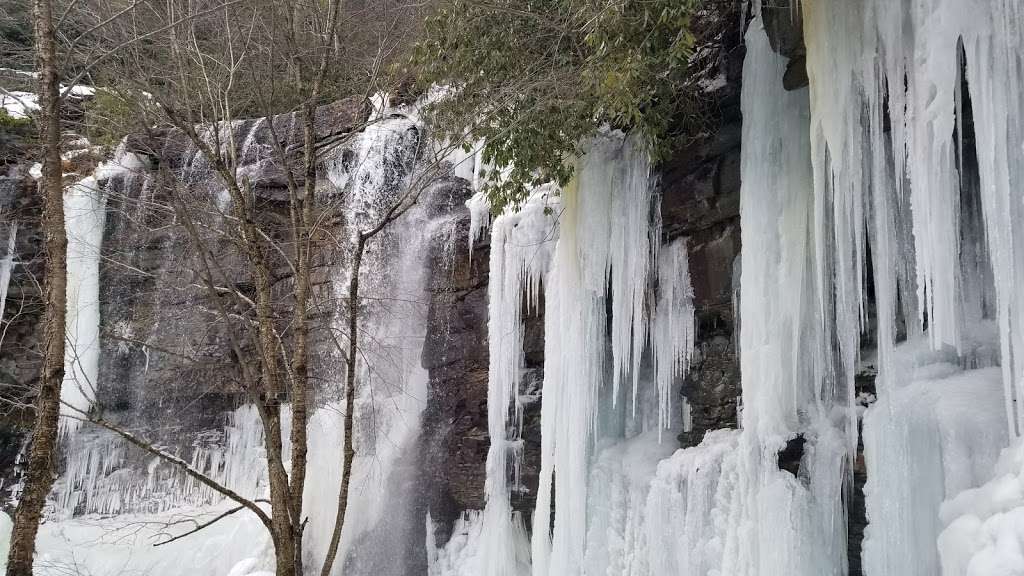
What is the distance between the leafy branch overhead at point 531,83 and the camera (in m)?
5.70

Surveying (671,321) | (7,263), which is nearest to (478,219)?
(671,321)

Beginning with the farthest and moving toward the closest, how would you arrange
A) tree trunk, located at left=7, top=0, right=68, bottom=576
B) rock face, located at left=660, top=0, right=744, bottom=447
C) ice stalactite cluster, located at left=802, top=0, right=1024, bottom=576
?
rock face, located at left=660, top=0, right=744, bottom=447 < ice stalactite cluster, located at left=802, top=0, right=1024, bottom=576 < tree trunk, located at left=7, top=0, right=68, bottom=576

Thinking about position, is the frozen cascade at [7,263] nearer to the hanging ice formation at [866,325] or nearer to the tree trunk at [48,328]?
the tree trunk at [48,328]

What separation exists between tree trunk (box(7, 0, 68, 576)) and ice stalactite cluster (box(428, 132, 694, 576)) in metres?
3.88

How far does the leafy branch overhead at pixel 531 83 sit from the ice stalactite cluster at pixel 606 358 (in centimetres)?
60

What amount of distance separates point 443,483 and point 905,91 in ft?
21.4

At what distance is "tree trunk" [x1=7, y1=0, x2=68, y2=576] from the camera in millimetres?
3516

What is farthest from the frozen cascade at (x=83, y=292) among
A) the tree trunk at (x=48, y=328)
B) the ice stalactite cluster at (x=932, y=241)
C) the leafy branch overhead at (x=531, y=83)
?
the ice stalactite cluster at (x=932, y=241)

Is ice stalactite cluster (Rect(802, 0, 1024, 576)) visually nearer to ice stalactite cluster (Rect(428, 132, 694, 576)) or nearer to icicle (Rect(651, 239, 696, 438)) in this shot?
icicle (Rect(651, 239, 696, 438))

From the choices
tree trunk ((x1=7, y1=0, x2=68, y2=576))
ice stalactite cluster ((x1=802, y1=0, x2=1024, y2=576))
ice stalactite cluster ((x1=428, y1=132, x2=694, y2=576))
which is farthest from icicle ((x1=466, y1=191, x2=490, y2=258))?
tree trunk ((x1=7, y1=0, x2=68, y2=576))

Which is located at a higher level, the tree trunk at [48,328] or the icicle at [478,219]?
the icicle at [478,219]

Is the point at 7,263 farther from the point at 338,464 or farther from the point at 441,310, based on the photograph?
the point at 441,310

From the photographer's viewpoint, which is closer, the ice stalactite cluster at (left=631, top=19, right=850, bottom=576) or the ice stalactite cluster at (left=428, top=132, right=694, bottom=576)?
the ice stalactite cluster at (left=631, top=19, right=850, bottom=576)

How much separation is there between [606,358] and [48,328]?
480cm
